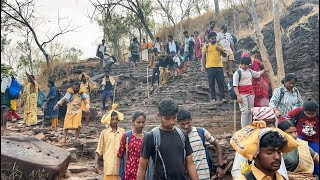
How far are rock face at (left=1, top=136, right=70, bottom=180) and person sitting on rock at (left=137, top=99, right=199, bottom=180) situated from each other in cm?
305

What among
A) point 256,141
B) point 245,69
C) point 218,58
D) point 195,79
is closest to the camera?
point 256,141

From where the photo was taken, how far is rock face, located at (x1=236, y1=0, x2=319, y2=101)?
36.5 ft

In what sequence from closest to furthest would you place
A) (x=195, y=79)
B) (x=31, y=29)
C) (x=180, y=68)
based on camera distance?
(x=195, y=79) < (x=180, y=68) < (x=31, y=29)

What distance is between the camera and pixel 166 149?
3.73m

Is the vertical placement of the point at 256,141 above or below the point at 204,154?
above

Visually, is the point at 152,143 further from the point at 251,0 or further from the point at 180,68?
the point at 180,68

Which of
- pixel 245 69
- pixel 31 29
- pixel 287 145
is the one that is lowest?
pixel 287 145

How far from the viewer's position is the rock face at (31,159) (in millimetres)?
6238

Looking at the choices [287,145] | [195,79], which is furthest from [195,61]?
[287,145]

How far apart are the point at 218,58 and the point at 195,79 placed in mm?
3919

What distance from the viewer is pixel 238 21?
2391cm

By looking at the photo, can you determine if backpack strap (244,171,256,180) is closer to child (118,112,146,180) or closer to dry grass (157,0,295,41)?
child (118,112,146,180)

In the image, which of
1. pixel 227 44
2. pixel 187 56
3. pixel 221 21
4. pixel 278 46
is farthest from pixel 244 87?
pixel 221 21

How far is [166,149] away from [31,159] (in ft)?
11.5
